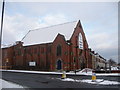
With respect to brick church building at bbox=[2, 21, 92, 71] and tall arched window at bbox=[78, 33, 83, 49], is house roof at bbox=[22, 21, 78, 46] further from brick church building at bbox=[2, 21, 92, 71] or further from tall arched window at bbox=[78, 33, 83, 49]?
tall arched window at bbox=[78, 33, 83, 49]

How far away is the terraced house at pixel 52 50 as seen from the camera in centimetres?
4444

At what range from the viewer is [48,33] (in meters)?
52.6

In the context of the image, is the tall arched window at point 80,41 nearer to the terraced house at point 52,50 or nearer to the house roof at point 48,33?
the terraced house at point 52,50

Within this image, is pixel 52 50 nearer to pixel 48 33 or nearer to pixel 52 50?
pixel 52 50

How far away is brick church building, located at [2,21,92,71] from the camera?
146ft

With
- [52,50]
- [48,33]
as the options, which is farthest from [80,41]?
[48,33]

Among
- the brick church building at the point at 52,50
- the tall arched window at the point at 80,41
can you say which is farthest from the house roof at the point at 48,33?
the tall arched window at the point at 80,41

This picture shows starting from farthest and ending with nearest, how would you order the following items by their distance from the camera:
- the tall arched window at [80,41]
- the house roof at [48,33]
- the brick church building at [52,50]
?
1. the tall arched window at [80,41]
2. the house roof at [48,33]
3. the brick church building at [52,50]

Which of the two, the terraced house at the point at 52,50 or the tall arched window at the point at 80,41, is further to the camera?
the tall arched window at the point at 80,41

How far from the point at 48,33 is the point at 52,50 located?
9.26 meters

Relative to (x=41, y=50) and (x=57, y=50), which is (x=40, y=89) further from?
(x=41, y=50)

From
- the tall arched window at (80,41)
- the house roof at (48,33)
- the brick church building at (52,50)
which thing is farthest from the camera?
the tall arched window at (80,41)

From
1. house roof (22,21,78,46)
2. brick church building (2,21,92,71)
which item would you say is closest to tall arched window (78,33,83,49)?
brick church building (2,21,92,71)

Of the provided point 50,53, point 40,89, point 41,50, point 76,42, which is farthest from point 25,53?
point 40,89
